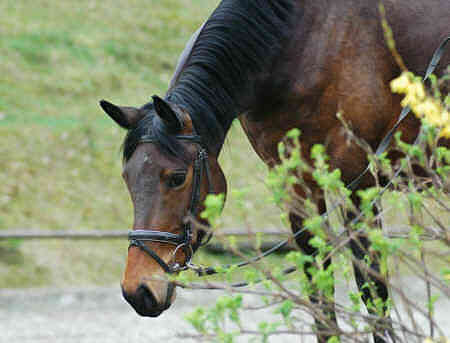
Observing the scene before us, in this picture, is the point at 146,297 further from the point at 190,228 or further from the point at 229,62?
the point at 229,62

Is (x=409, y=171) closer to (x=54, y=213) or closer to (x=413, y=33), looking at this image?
(x=413, y=33)

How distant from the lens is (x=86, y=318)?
5.47 meters

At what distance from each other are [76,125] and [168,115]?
241 inches

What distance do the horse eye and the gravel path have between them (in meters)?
2.59

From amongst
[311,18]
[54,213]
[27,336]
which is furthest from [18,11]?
[311,18]

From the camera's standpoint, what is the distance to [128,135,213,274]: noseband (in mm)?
2158

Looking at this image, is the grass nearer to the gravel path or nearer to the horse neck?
the gravel path

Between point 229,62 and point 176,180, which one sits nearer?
point 176,180

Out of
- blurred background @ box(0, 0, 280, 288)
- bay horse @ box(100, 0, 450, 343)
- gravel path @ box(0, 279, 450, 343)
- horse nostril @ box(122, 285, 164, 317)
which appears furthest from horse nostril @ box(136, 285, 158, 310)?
blurred background @ box(0, 0, 280, 288)

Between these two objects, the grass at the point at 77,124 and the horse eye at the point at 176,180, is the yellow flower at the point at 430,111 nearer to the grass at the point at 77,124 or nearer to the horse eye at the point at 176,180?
the horse eye at the point at 176,180

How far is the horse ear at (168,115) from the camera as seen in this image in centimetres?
220

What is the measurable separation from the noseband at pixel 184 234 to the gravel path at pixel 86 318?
2478 mm

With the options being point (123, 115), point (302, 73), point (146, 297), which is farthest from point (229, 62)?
point (146, 297)

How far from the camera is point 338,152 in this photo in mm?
2494
